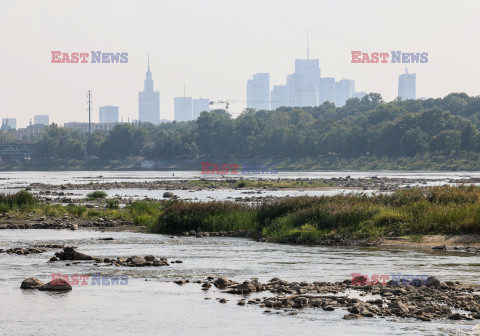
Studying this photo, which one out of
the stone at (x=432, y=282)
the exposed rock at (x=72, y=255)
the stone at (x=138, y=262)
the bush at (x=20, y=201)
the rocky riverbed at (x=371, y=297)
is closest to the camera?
the rocky riverbed at (x=371, y=297)

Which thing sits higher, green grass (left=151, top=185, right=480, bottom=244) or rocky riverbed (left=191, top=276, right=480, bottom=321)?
green grass (left=151, top=185, right=480, bottom=244)

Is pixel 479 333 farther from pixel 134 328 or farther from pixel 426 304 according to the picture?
pixel 134 328

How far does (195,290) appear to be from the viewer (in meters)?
25.6

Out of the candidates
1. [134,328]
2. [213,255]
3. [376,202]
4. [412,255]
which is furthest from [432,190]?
[134,328]

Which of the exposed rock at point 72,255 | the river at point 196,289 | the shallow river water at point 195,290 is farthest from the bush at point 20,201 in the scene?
the exposed rock at point 72,255

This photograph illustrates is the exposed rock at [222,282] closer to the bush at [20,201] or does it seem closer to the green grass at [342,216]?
the green grass at [342,216]

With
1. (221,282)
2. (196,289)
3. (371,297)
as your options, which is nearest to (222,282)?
(221,282)

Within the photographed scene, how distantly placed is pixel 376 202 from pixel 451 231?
607 cm

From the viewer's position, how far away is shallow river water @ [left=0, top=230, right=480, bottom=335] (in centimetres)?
2018

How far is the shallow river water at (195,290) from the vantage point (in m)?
20.2

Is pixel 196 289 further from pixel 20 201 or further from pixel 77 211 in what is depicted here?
pixel 20 201

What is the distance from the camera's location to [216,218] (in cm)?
4488

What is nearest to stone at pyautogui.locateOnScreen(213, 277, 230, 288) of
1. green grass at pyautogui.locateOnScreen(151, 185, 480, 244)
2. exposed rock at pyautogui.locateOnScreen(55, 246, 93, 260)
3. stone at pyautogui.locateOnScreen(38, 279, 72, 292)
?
stone at pyautogui.locateOnScreen(38, 279, 72, 292)

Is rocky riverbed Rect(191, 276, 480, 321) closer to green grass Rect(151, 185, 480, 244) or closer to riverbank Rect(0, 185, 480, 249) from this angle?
riverbank Rect(0, 185, 480, 249)
